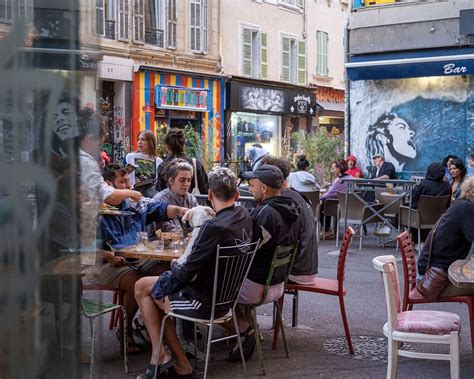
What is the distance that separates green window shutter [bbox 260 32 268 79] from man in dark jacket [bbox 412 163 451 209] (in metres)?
18.5

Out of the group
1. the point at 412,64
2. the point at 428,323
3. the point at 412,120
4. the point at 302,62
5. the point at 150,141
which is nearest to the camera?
the point at 428,323

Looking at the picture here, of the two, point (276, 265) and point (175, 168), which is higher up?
point (175, 168)

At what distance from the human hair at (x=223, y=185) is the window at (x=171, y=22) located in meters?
20.1

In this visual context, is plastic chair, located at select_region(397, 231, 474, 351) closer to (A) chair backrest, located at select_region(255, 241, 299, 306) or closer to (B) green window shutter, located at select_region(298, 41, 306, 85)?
(A) chair backrest, located at select_region(255, 241, 299, 306)

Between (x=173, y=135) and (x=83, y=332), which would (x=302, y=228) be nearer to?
(x=173, y=135)

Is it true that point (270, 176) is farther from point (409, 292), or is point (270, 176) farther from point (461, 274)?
point (461, 274)

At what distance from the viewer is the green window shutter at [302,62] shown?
1196 inches

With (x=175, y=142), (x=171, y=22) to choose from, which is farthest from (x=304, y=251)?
(x=171, y=22)

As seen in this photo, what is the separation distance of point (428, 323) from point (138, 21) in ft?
66.0

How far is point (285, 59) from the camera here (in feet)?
97.5

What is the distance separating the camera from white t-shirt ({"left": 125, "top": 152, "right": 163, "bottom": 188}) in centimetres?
914

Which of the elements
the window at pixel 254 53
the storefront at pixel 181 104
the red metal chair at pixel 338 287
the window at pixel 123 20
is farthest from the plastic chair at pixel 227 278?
the window at pixel 254 53

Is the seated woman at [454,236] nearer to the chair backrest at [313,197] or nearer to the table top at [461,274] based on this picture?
the table top at [461,274]

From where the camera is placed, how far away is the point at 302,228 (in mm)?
5859
